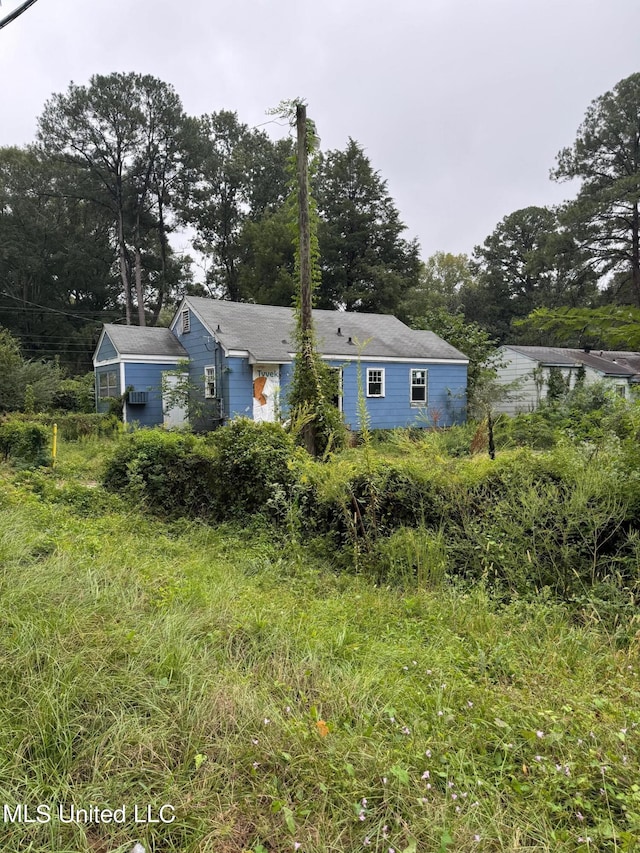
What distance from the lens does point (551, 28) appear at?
7.80 meters

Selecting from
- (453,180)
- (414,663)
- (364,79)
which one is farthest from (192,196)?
(414,663)

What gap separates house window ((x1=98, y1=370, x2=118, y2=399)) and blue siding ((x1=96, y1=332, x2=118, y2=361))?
0.57 metres

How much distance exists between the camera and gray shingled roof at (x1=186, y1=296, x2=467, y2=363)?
15.9 m

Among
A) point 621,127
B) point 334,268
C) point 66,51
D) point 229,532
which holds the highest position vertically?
point 621,127

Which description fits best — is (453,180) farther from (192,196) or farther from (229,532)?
(229,532)

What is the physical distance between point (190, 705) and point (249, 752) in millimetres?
361

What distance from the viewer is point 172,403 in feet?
54.1

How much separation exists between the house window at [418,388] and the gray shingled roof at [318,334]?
641 mm

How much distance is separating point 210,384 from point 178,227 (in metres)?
25.1

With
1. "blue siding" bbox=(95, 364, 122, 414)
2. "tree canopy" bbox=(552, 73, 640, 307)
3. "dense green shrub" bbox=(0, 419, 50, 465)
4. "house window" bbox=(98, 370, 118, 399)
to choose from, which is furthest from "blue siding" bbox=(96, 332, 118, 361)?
"tree canopy" bbox=(552, 73, 640, 307)

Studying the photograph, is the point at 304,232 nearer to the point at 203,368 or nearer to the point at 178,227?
the point at 203,368

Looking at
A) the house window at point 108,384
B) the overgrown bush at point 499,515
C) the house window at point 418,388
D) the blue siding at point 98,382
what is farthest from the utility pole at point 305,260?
the house window at point 108,384

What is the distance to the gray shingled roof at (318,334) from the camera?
15.9m

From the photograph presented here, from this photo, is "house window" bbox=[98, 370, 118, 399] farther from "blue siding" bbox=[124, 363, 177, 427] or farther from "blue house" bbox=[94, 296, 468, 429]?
"blue siding" bbox=[124, 363, 177, 427]
